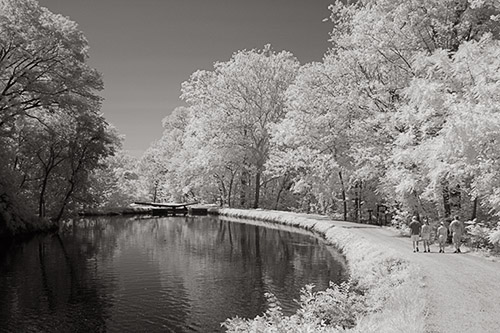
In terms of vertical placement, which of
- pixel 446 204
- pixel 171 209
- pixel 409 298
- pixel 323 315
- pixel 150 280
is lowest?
pixel 150 280

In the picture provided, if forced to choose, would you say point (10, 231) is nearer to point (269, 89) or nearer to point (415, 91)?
point (415, 91)

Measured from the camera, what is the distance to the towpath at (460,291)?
35.0 feet

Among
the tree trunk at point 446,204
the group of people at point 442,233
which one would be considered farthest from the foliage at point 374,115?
the group of people at point 442,233

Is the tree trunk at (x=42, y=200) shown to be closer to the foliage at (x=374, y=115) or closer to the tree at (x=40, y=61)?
the tree at (x=40, y=61)

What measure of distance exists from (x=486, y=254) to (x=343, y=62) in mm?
22175

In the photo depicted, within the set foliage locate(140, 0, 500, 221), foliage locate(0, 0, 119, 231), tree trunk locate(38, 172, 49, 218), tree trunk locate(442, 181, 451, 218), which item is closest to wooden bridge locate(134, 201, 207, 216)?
foliage locate(140, 0, 500, 221)

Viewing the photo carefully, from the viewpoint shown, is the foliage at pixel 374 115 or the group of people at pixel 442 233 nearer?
the foliage at pixel 374 115

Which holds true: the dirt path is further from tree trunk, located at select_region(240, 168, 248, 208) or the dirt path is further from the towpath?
tree trunk, located at select_region(240, 168, 248, 208)

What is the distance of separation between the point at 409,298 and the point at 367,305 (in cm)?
170

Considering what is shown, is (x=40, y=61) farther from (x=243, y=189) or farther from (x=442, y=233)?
(x=243, y=189)

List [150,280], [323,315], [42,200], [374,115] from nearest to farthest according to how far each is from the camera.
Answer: [323,315] < [150,280] < [374,115] < [42,200]

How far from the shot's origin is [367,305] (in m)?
14.1

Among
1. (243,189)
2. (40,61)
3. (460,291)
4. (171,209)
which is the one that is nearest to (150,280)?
(460,291)

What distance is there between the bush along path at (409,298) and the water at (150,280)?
232 centimetres
